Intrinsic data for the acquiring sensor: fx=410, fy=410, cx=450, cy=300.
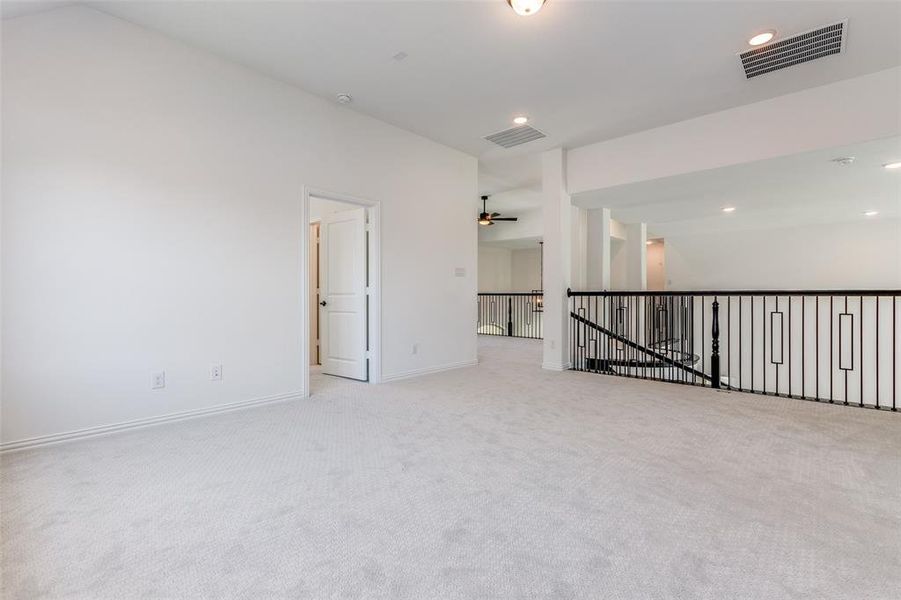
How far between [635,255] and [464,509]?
8.63 metres

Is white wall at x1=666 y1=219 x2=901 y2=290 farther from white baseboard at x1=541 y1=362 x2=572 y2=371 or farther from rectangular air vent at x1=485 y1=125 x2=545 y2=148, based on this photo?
rectangular air vent at x1=485 y1=125 x2=545 y2=148

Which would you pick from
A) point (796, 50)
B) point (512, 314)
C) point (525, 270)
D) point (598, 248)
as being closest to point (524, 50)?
point (796, 50)

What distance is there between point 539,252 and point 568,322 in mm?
7851

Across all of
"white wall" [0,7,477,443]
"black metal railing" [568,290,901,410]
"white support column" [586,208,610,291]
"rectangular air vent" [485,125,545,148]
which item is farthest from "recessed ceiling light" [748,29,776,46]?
"white support column" [586,208,610,291]

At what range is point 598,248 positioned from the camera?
23.9ft

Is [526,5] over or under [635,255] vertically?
over

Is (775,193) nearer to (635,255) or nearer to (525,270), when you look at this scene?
(635,255)

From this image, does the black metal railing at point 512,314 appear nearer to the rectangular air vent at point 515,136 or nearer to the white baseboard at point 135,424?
the rectangular air vent at point 515,136

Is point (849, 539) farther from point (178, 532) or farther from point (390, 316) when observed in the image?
point (390, 316)

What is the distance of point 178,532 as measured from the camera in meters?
1.71

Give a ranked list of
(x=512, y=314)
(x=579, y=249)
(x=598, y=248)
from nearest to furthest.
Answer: (x=579, y=249)
(x=598, y=248)
(x=512, y=314)

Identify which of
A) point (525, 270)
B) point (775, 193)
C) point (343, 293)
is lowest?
point (343, 293)

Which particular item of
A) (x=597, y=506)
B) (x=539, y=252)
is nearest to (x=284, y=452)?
(x=597, y=506)

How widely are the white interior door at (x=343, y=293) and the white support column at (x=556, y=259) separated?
2531 mm
